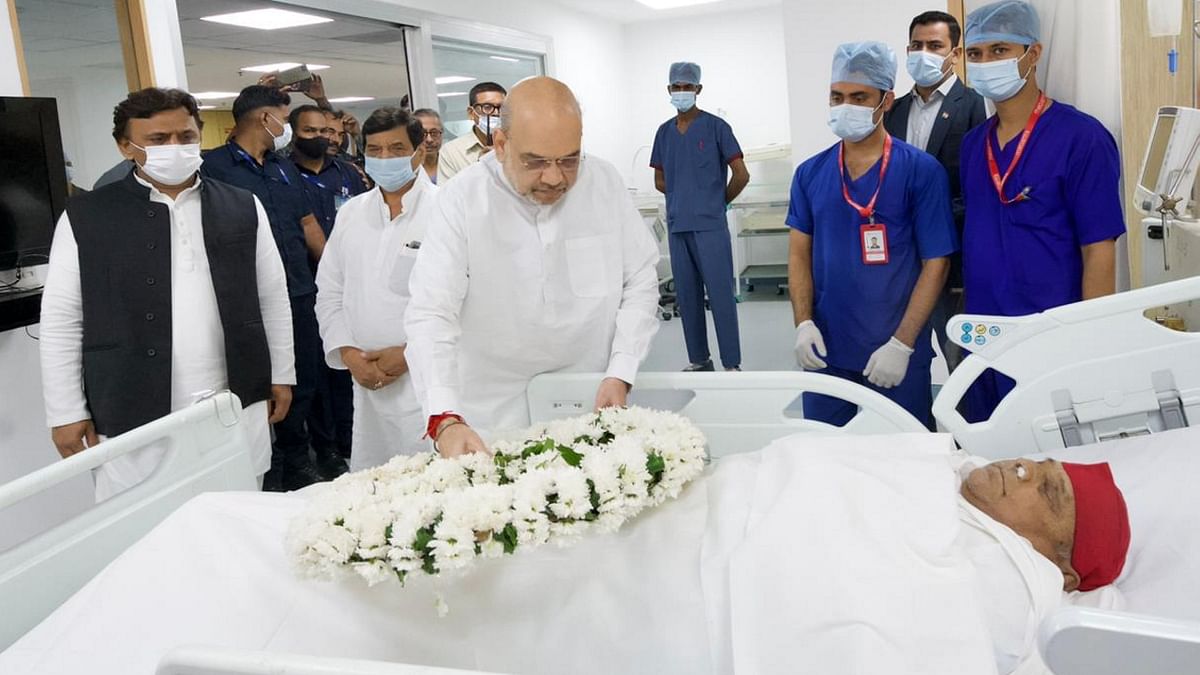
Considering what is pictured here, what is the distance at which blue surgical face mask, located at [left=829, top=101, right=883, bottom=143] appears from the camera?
279 centimetres

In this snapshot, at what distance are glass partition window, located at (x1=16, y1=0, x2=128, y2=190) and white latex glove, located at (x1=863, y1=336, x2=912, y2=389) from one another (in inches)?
125

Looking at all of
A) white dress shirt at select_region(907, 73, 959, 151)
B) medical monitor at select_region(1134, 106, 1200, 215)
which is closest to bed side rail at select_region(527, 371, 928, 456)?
medical monitor at select_region(1134, 106, 1200, 215)

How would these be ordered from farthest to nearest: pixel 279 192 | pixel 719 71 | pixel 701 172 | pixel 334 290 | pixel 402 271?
1. pixel 719 71
2. pixel 701 172
3. pixel 279 192
4. pixel 334 290
5. pixel 402 271

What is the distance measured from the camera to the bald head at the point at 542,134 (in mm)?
1943

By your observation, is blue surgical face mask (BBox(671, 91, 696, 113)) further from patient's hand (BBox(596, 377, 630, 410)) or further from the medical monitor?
patient's hand (BBox(596, 377, 630, 410))

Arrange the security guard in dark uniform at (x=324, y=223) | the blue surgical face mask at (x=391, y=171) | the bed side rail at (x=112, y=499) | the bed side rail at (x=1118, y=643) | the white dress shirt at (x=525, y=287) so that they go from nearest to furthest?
the bed side rail at (x=1118, y=643) → the bed side rail at (x=112, y=499) → the white dress shirt at (x=525, y=287) → the blue surgical face mask at (x=391, y=171) → the security guard in dark uniform at (x=324, y=223)

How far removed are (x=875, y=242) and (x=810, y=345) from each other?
38 centimetres

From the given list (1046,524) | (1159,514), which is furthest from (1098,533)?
(1159,514)

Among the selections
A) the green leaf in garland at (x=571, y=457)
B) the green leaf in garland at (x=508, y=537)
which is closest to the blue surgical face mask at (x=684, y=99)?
the green leaf in garland at (x=571, y=457)

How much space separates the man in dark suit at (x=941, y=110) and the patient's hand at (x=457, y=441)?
6.52 ft

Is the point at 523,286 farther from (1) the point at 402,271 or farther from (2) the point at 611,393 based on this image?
(1) the point at 402,271

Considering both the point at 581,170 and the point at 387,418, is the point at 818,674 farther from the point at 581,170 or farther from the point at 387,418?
the point at 387,418

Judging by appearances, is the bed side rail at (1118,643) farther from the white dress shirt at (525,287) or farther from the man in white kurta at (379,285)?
the man in white kurta at (379,285)

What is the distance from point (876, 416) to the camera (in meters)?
1.99
